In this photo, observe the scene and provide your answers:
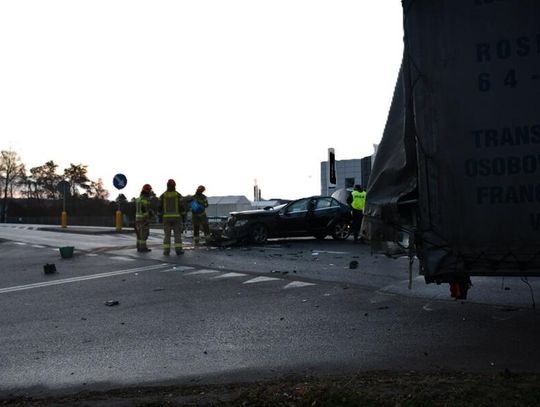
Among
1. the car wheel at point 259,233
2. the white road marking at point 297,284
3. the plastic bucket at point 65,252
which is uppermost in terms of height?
the car wheel at point 259,233

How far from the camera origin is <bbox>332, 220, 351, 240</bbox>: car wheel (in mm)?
18062

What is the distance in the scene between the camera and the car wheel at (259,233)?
17.1 meters

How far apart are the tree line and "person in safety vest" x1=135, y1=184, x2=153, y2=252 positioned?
62.2 meters

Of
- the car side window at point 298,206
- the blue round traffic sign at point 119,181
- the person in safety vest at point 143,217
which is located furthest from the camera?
the blue round traffic sign at point 119,181

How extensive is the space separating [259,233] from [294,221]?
1.23m

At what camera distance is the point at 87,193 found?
299 feet

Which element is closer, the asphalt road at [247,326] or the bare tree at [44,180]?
the asphalt road at [247,326]

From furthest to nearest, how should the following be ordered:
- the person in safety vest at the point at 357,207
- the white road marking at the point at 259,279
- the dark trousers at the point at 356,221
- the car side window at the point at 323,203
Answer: the car side window at the point at 323,203 → the dark trousers at the point at 356,221 → the person in safety vest at the point at 357,207 → the white road marking at the point at 259,279

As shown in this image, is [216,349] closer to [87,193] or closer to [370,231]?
[370,231]

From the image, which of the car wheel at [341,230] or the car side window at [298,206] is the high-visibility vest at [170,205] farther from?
the car wheel at [341,230]

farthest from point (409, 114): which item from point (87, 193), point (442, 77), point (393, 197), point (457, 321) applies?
point (87, 193)

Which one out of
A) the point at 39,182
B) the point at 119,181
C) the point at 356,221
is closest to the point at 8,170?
the point at 39,182

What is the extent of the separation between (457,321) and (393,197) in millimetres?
2523

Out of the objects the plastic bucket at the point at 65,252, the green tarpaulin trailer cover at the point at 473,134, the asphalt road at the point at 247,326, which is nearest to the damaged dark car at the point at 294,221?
the plastic bucket at the point at 65,252
